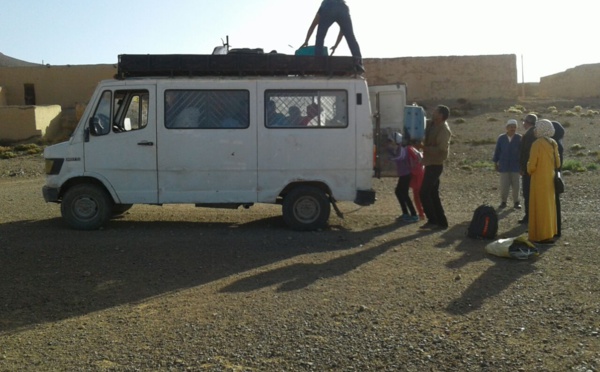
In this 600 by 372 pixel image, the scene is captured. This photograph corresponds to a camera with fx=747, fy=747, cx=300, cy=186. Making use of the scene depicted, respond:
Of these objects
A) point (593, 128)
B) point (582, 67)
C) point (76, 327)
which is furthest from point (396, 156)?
point (582, 67)

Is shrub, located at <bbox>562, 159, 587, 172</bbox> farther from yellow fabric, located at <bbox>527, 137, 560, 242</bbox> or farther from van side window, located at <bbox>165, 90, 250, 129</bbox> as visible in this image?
van side window, located at <bbox>165, 90, 250, 129</bbox>

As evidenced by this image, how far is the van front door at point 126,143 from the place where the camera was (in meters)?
10.7

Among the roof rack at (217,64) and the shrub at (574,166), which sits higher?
the roof rack at (217,64)

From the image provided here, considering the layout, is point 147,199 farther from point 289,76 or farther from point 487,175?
point 487,175

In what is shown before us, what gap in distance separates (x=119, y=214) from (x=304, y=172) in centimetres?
358

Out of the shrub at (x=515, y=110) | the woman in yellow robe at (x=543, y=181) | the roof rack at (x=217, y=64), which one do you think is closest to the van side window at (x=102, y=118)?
the roof rack at (x=217, y=64)

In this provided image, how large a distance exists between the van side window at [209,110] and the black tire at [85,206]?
1.52 m

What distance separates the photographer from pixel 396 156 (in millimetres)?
11469

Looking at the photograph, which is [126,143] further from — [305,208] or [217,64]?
[305,208]

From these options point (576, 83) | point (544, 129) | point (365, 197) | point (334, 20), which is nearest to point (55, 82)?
point (334, 20)

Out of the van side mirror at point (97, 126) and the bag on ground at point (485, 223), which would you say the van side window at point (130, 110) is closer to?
the van side mirror at point (97, 126)

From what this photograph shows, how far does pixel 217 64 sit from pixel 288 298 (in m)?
4.51

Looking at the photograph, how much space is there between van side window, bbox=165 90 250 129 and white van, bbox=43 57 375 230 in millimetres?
14

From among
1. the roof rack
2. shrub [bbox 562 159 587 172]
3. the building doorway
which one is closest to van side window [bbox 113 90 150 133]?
the roof rack
